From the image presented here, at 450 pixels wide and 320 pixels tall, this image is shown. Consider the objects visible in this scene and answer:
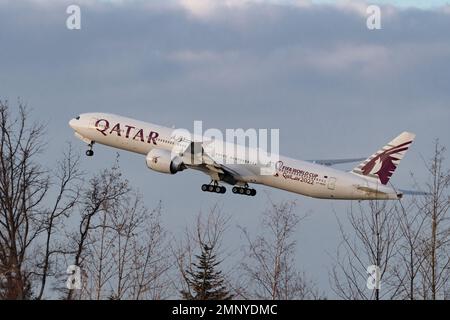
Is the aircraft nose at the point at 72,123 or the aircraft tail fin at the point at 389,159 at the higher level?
the aircraft nose at the point at 72,123

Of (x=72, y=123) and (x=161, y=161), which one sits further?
(x=72, y=123)

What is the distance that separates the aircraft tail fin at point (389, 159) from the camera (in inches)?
3369

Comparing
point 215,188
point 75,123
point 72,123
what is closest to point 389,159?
point 215,188

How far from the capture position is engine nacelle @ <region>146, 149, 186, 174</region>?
87.2 m

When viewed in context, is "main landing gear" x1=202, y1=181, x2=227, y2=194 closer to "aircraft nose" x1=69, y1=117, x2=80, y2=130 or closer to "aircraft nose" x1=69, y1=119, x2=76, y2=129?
"aircraft nose" x1=69, y1=117, x2=80, y2=130

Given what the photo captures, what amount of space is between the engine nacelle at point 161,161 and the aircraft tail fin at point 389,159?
14.7 metres

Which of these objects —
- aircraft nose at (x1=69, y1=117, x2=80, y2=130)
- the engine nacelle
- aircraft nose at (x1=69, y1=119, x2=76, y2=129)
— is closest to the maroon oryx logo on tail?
the engine nacelle

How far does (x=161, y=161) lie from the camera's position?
8725cm

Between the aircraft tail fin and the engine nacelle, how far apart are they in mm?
14734

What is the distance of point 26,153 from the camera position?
58.1m

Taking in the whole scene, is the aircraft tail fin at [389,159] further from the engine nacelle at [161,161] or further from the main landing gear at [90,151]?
the main landing gear at [90,151]

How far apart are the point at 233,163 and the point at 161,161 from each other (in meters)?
6.30

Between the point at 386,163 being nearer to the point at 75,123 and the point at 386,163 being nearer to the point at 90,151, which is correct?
the point at 90,151

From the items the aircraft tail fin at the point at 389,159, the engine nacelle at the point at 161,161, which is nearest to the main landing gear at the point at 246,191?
the engine nacelle at the point at 161,161
